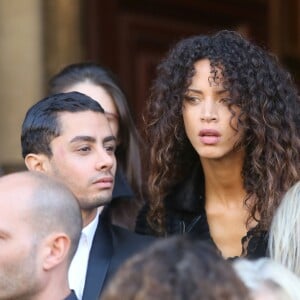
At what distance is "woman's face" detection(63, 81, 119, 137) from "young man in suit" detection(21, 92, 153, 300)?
47 centimetres

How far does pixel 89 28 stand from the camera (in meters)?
6.68

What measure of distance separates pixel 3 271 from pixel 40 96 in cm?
336

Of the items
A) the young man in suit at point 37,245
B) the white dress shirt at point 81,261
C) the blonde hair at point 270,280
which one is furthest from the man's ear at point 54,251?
the white dress shirt at point 81,261

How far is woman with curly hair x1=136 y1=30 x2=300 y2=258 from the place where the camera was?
3.91 m

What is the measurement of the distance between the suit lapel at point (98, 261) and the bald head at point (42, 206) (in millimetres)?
544

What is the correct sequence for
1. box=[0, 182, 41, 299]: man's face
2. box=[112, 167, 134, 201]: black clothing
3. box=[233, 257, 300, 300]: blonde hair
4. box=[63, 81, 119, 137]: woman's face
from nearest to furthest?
Answer: 1. box=[233, 257, 300, 300]: blonde hair
2. box=[0, 182, 41, 299]: man's face
3. box=[112, 167, 134, 201]: black clothing
4. box=[63, 81, 119, 137]: woman's face

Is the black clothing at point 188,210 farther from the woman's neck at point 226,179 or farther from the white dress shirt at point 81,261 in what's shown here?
the white dress shirt at point 81,261

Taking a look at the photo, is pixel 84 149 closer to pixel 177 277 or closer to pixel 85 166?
pixel 85 166

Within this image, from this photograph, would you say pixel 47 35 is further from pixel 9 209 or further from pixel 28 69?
pixel 9 209

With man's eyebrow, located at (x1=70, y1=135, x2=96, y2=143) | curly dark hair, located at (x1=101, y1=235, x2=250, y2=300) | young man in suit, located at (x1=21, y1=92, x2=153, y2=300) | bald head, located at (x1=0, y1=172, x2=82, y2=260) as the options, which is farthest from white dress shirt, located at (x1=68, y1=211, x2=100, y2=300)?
curly dark hair, located at (x1=101, y1=235, x2=250, y2=300)

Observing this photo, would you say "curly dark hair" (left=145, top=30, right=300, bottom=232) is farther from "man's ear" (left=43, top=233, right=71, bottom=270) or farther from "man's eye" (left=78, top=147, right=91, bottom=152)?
"man's ear" (left=43, top=233, right=71, bottom=270)

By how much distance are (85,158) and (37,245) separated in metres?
0.83

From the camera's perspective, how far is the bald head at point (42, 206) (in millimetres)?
3207

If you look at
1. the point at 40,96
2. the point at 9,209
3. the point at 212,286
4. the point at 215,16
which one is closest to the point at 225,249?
the point at 9,209
